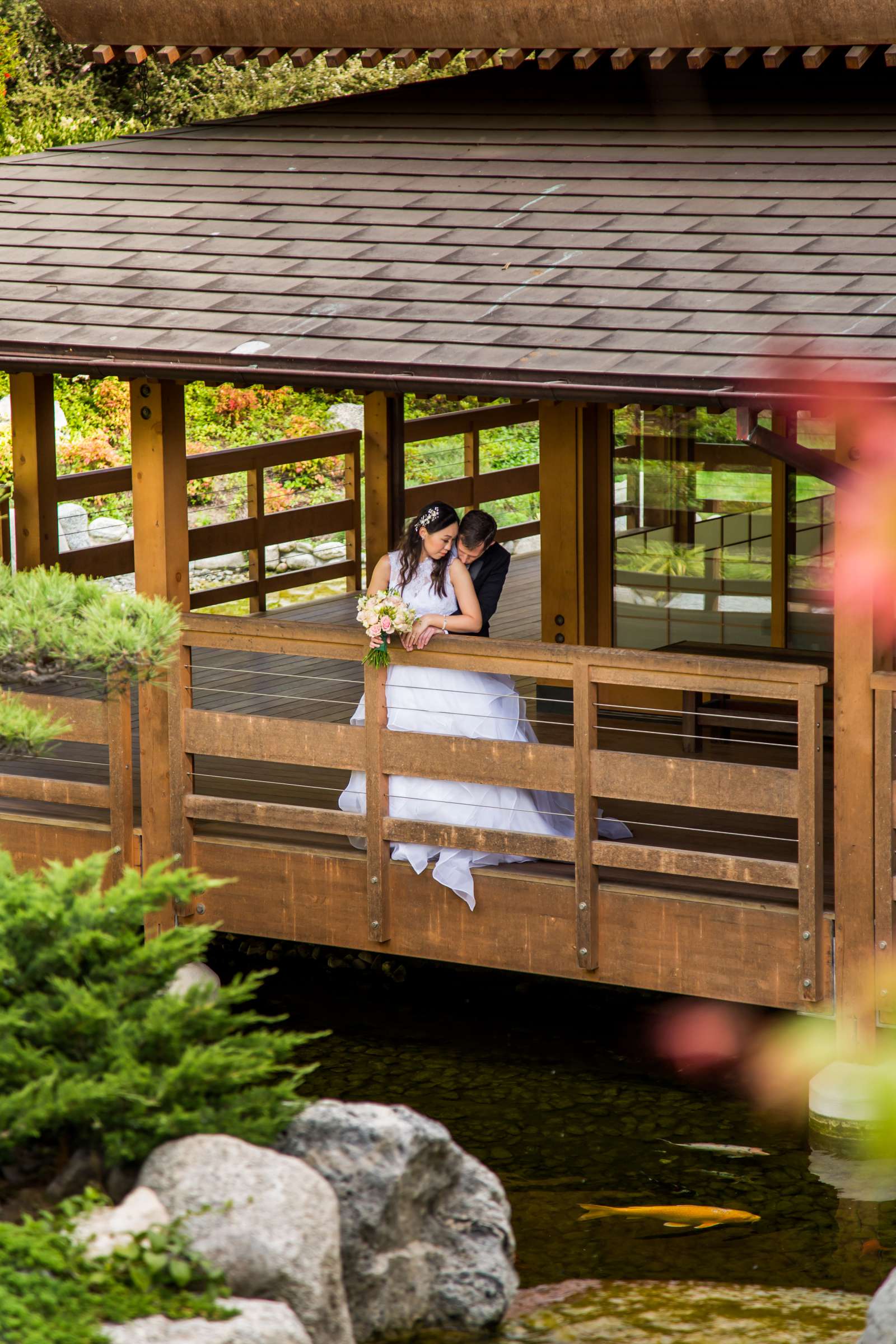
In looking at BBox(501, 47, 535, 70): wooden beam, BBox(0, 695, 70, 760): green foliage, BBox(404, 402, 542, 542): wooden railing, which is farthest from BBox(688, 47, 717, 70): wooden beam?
BBox(0, 695, 70, 760): green foliage

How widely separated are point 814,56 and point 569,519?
2.77m

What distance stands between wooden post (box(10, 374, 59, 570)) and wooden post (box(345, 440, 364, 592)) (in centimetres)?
330

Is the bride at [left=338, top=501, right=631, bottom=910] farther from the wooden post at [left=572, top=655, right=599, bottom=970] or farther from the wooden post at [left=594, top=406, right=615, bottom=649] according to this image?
the wooden post at [left=594, top=406, right=615, bottom=649]

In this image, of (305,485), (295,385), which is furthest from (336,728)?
(305,485)

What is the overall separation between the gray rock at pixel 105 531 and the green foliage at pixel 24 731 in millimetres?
12473

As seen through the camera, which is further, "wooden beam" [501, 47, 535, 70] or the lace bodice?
"wooden beam" [501, 47, 535, 70]

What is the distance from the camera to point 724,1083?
7.63 meters

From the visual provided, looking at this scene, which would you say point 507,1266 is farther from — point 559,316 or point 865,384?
point 559,316

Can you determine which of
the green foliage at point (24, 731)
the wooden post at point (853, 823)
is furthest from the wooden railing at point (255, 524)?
the wooden post at point (853, 823)

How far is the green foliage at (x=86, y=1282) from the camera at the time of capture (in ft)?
14.8

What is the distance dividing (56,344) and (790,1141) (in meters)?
4.32

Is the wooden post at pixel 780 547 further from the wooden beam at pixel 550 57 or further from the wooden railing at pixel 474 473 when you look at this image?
the wooden railing at pixel 474 473

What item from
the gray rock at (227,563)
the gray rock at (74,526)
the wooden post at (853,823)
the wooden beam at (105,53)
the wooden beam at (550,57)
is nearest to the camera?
the wooden post at (853,823)

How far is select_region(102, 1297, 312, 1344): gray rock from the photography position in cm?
451
